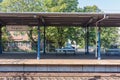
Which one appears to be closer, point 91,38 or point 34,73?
point 34,73

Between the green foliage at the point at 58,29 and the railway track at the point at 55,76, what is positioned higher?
the green foliage at the point at 58,29

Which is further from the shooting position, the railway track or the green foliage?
the green foliage

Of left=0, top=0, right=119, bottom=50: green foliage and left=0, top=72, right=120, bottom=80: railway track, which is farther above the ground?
left=0, top=0, right=119, bottom=50: green foliage

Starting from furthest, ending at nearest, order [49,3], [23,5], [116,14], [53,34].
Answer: [23,5] → [49,3] → [53,34] → [116,14]

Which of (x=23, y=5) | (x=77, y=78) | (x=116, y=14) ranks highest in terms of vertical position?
(x=23, y=5)

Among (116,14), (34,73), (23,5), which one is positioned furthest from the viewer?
(23,5)

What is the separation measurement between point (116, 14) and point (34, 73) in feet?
16.9

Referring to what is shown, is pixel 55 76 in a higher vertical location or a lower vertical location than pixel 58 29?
lower

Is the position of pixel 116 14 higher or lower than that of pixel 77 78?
higher

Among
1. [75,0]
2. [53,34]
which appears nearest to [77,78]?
[53,34]

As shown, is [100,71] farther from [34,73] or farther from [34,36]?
[34,36]

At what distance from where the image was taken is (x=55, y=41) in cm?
2716

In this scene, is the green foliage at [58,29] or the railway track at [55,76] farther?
the green foliage at [58,29]

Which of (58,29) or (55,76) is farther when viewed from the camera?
(58,29)
